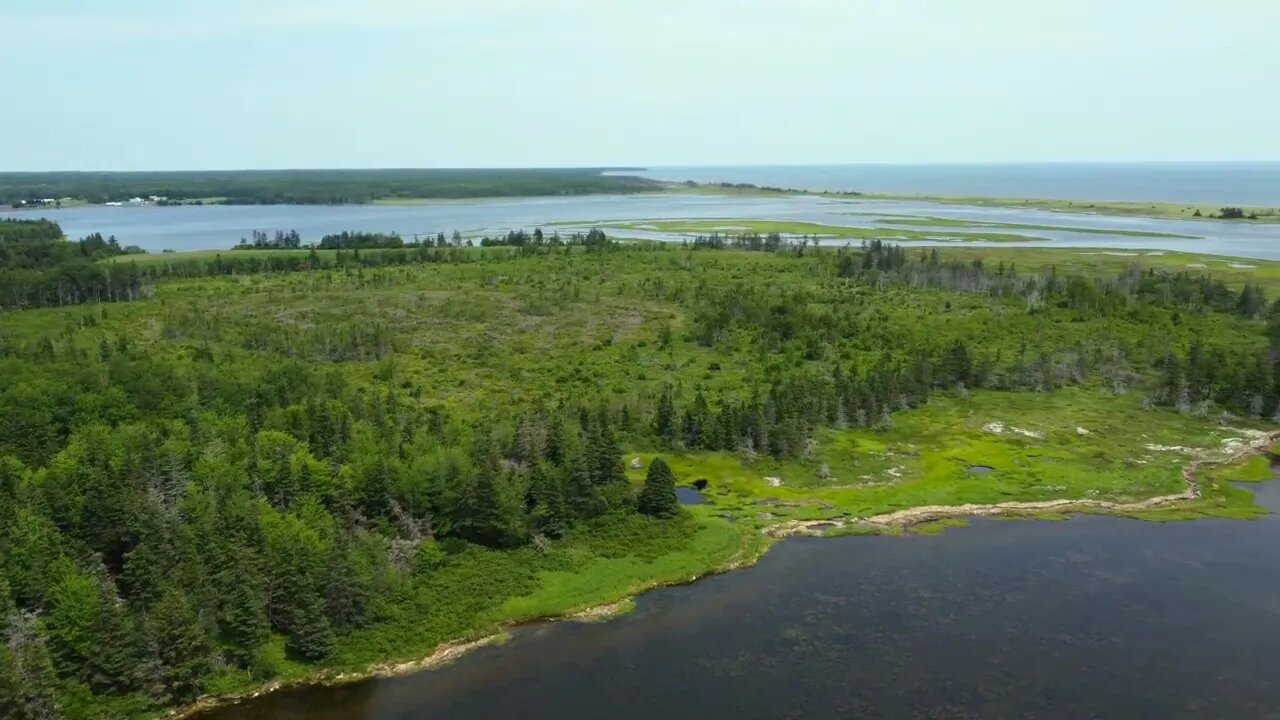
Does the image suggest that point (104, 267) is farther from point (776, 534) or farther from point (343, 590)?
point (776, 534)

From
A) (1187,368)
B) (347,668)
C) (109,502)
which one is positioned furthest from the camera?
(1187,368)

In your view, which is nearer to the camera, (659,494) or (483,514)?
(483,514)

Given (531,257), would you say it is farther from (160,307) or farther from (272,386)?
(272,386)

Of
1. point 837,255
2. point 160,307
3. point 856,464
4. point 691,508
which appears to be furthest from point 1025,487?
point 160,307

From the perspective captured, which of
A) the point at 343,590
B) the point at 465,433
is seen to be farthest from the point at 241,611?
the point at 465,433

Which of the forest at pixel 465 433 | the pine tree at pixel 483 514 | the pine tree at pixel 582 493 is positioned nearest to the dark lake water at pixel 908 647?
the forest at pixel 465 433

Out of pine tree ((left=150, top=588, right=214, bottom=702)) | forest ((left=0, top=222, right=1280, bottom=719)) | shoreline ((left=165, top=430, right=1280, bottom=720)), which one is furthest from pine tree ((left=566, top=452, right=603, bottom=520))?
pine tree ((left=150, top=588, right=214, bottom=702))

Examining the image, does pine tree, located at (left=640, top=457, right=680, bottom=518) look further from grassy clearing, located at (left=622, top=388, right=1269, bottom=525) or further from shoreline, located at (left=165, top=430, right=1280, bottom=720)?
shoreline, located at (left=165, top=430, right=1280, bottom=720)
